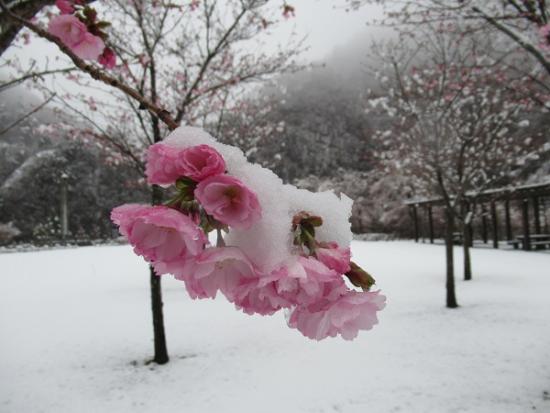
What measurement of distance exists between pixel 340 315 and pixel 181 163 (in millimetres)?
269

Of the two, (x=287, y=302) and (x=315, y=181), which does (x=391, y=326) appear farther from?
(x=315, y=181)

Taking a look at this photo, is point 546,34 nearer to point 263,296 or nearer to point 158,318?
point 263,296

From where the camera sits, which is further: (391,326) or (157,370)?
(391,326)

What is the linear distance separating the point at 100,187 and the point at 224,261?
2973cm

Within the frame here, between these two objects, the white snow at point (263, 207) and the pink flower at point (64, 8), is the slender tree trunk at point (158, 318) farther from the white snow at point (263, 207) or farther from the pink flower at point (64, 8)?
the white snow at point (263, 207)

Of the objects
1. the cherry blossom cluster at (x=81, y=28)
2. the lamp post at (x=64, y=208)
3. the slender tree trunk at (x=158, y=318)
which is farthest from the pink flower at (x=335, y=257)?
the lamp post at (x=64, y=208)

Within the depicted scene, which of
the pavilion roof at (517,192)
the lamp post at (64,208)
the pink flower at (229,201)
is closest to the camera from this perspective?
the pink flower at (229,201)

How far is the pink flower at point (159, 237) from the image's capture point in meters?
0.47

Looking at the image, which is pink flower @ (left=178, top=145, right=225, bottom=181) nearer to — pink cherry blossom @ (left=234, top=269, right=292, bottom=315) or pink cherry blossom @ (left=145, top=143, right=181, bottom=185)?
pink cherry blossom @ (left=145, top=143, right=181, bottom=185)

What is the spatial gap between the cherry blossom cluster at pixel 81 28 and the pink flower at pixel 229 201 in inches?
43.9

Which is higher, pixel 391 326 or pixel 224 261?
pixel 224 261

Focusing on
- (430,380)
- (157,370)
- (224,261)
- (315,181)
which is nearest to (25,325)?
(157,370)

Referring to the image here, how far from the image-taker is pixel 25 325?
6852 millimetres

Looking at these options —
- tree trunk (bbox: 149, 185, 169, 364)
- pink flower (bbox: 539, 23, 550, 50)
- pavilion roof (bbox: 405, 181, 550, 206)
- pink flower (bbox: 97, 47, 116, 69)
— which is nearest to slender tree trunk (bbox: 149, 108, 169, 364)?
Answer: tree trunk (bbox: 149, 185, 169, 364)
